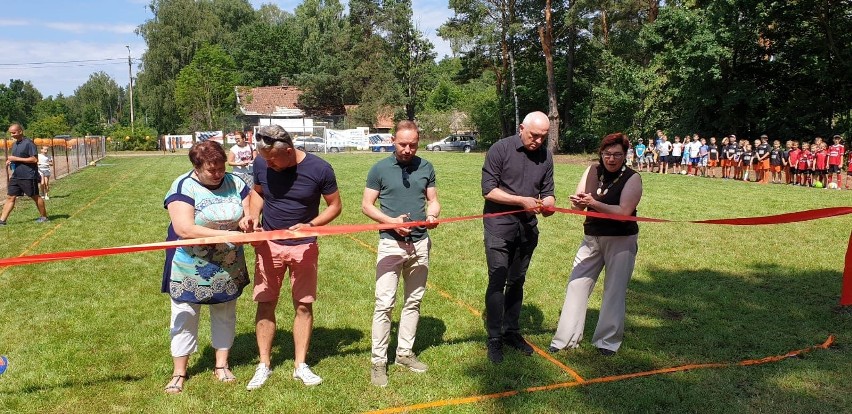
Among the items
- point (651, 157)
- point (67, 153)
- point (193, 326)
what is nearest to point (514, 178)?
point (193, 326)

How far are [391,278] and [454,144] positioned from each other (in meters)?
50.2

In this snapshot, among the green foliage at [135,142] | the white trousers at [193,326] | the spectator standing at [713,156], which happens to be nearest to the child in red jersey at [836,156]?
the spectator standing at [713,156]

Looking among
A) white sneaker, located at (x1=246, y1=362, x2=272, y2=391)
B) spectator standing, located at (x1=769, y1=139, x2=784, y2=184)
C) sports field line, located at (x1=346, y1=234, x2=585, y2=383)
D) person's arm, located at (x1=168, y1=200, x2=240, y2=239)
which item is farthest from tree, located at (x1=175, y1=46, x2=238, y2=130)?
person's arm, located at (x1=168, y1=200, x2=240, y2=239)

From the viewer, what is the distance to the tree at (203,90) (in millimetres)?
56969

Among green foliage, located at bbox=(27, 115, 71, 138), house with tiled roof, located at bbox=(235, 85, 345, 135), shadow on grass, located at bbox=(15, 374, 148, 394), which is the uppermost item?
house with tiled roof, located at bbox=(235, 85, 345, 135)

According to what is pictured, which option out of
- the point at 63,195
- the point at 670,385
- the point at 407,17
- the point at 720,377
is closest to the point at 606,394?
the point at 670,385

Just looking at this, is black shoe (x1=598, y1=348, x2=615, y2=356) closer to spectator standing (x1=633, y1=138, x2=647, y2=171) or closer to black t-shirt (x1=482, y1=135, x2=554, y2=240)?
black t-shirt (x1=482, y1=135, x2=554, y2=240)

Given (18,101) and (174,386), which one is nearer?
(174,386)

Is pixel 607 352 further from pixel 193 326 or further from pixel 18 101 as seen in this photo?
pixel 18 101

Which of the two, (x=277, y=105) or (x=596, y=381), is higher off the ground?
(x=277, y=105)

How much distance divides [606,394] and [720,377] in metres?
1.00

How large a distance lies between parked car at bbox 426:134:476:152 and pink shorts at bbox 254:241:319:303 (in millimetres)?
49007

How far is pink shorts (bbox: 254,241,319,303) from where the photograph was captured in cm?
433

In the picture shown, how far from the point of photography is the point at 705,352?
530 centimetres
